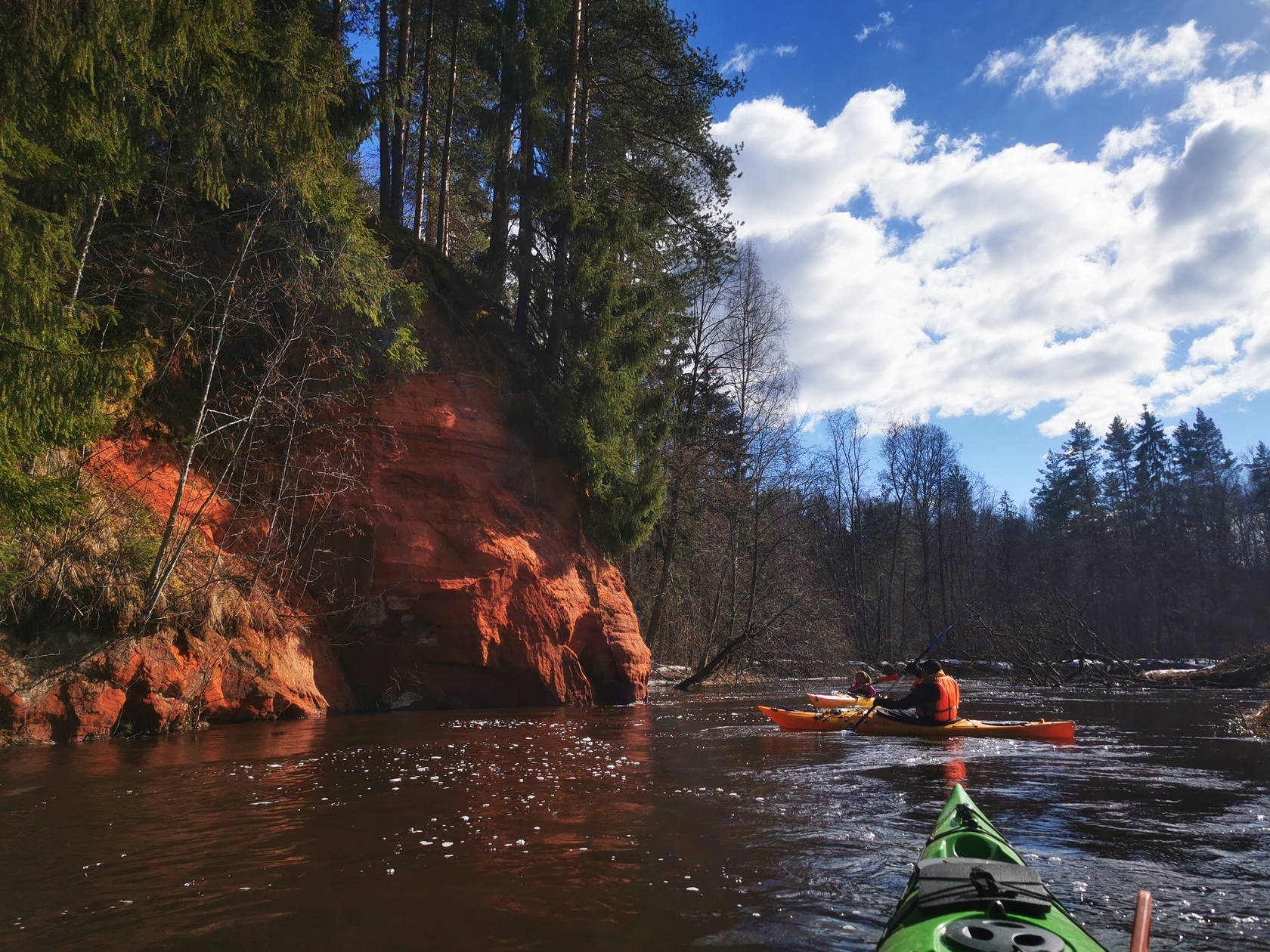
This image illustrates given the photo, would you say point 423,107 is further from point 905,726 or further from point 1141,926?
point 1141,926

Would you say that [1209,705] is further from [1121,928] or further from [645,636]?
[1121,928]

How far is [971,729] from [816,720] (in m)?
2.18

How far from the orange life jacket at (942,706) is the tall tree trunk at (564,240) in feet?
33.0

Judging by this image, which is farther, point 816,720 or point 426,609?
point 426,609

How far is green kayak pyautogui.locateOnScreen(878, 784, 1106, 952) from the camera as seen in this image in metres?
2.55

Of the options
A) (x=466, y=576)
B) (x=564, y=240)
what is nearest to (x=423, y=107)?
(x=564, y=240)

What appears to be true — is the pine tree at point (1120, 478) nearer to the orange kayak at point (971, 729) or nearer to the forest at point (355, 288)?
the forest at point (355, 288)

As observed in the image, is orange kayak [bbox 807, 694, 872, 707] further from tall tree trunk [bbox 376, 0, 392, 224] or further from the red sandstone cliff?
tall tree trunk [bbox 376, 0, 392, 224]

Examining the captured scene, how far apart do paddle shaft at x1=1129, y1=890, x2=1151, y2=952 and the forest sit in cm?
632

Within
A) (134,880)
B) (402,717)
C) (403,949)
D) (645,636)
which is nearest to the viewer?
(403,949)

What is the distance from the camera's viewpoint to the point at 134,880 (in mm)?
4145

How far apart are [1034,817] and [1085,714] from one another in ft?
31.9

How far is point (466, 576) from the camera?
14031mm

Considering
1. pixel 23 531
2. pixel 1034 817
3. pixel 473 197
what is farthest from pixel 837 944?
pixel 473 197
